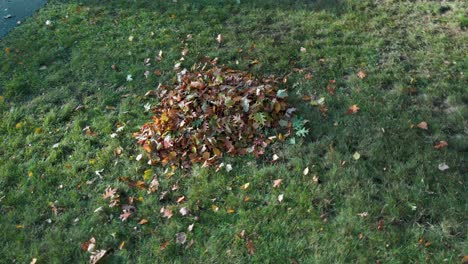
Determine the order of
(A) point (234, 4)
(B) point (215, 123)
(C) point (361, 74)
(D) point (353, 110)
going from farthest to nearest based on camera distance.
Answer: (A) point (234, 4)
(C) point (361, 74)
(D) point (353, 110)
(B) point (215, 123)

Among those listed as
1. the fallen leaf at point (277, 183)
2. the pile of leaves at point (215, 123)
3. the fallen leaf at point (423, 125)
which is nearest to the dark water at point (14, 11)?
the pile of leaves at point (215, 123)

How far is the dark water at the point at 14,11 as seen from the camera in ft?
23.6

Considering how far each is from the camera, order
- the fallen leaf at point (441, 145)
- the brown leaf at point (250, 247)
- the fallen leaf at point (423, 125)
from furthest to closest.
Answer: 1. the fallen leaf at point (423, 125)
2. the fallen leaf at point (441, 145)
3. the brown leaf at point (250, 247)

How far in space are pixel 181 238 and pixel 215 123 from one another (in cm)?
124

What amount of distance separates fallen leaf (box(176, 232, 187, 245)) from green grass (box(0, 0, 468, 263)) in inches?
1.5

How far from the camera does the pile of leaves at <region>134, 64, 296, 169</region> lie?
465cm

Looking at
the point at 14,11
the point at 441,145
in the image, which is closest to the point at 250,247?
the point at 441,145

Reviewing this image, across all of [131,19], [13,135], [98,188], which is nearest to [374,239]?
[98,188]

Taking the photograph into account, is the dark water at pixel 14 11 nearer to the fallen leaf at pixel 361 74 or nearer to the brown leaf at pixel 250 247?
the fallen leaf at pixel 361 74

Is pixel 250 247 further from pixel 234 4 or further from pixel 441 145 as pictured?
pixel 234 4

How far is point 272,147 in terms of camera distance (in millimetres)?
4652

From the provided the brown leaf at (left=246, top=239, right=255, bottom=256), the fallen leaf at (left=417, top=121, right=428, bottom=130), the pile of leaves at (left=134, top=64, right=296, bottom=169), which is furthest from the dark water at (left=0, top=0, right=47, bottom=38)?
the fallen leaf at (left=417, top=121, right=428, bottom=130)

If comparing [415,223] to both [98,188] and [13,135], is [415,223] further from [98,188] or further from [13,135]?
[13,135]

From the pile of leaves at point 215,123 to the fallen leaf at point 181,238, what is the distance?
2.52ft
